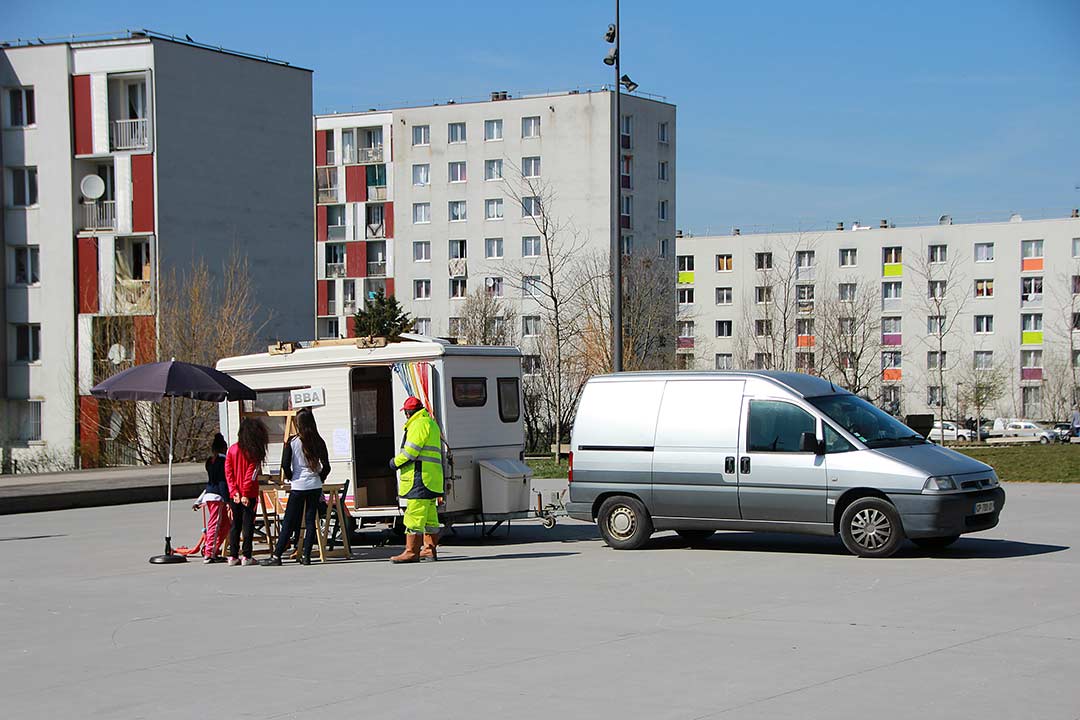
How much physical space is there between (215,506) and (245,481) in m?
0.71

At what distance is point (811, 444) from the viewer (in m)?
14.4

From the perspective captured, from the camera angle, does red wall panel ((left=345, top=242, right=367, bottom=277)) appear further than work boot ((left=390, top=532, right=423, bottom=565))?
Yes

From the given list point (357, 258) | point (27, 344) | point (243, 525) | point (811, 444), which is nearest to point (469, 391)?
point (243, 525)

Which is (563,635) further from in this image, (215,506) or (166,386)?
(166,386)

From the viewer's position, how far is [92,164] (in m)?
50.1

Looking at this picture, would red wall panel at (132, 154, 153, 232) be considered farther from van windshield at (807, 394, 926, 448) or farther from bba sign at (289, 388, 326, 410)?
van windshield at (807, 394, 926, 448)

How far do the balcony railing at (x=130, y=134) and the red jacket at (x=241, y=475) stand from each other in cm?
3647

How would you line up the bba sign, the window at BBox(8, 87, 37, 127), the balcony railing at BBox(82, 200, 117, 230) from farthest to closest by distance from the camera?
the window at BBox(8, 87, 37, 127) → the balcony railing at BBox(82, 200, 117, 230) → the bba sign

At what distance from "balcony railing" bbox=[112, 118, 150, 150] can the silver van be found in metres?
37.1

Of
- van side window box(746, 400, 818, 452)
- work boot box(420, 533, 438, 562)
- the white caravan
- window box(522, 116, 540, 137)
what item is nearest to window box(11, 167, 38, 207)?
the white caravan

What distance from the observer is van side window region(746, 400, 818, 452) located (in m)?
14.6

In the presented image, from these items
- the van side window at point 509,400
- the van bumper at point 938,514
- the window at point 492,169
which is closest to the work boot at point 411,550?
→ the van side window at point 509,400

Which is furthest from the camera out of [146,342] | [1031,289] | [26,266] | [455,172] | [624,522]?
[1031,289]

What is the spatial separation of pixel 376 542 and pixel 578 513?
3415 mm
